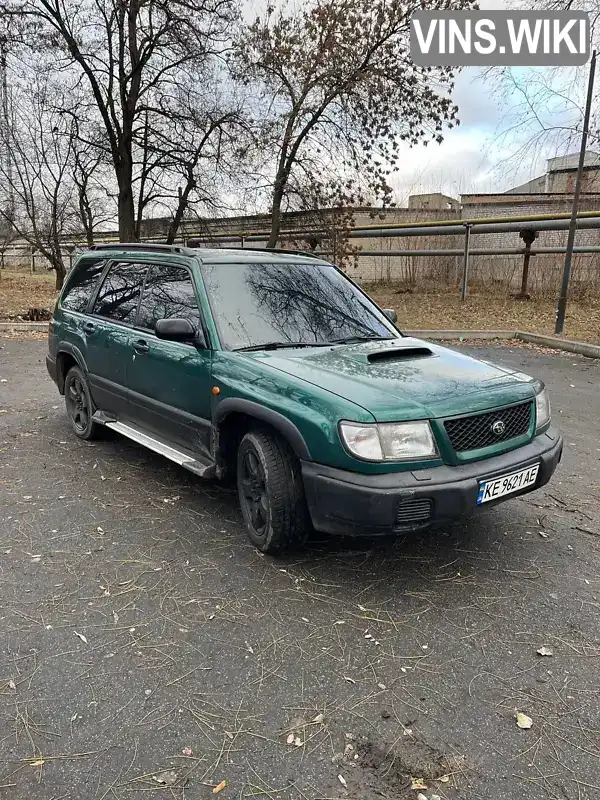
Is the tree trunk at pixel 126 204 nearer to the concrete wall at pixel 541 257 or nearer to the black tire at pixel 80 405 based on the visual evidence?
the concrete wall at pixel 541 257

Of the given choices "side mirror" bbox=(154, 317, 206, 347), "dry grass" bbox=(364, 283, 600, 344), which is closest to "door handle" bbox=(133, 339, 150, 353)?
"side mirror" bbox=(154, 317, 206, 347)

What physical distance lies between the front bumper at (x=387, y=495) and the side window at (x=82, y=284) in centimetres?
338

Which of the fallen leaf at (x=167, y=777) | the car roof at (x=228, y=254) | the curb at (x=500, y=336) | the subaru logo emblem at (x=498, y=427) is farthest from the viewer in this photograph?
the curb at (x=500, y=336)

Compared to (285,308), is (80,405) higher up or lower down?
lower down

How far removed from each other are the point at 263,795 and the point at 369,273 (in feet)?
59.4

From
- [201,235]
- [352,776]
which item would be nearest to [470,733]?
[352,776]

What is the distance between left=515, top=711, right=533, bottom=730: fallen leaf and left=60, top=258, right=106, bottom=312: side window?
4688mm

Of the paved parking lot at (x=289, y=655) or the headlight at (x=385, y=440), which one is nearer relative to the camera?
the paved parking lot at (x=289, y=655)

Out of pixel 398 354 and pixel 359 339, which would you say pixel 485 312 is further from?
pixel 398 354

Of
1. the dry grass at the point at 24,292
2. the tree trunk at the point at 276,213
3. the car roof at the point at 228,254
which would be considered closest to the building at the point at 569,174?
the tree trunk at the point at 276,213

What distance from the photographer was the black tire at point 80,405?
18.0 ft

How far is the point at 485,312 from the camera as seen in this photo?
46.9ft

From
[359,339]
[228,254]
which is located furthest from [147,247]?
[359,339]

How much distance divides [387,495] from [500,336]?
10.1 metres
